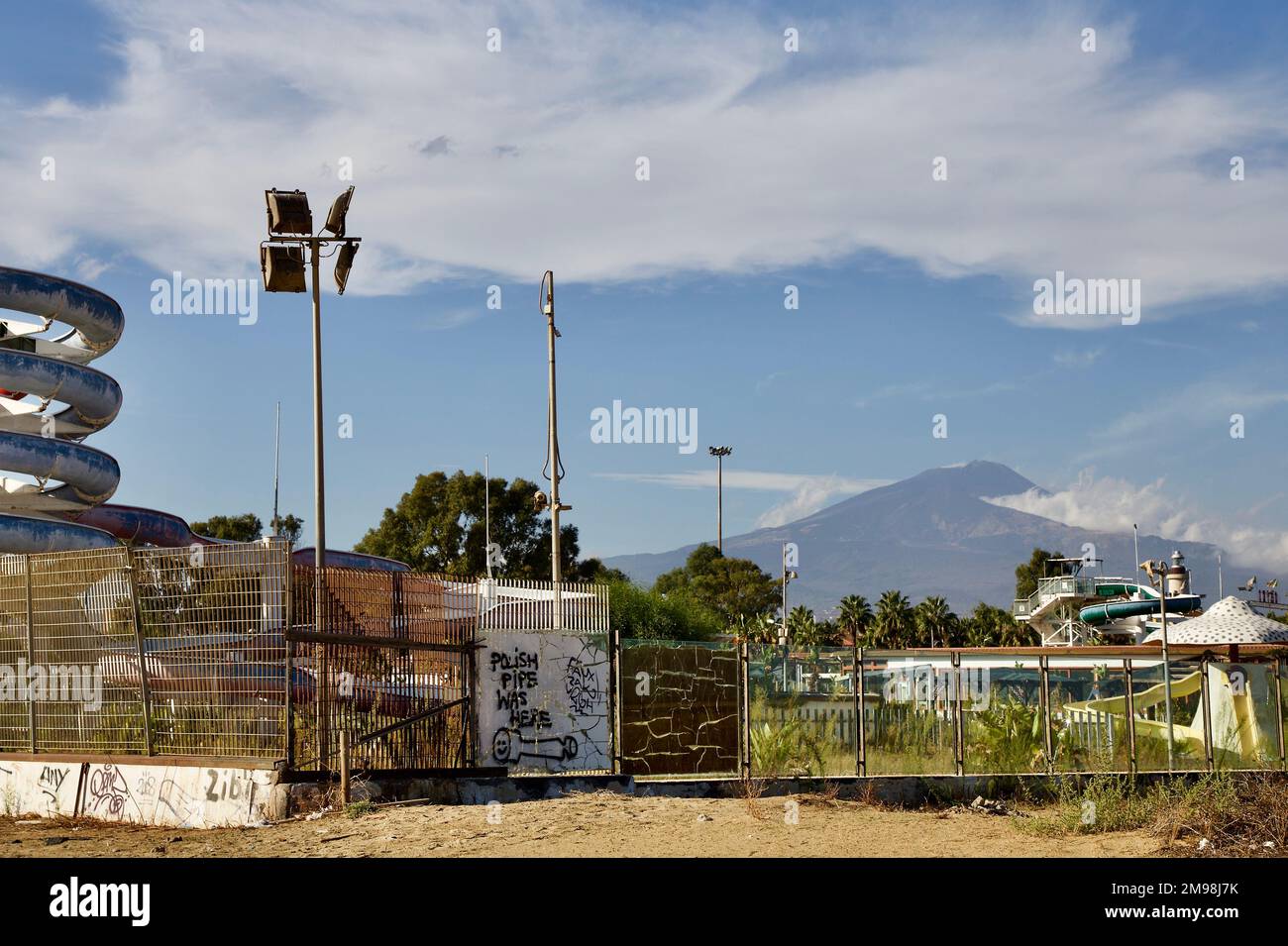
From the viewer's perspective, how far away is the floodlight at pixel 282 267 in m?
18.8

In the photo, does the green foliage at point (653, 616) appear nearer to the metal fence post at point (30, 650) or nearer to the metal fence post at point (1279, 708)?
the metal fence post at point (1279, 708)

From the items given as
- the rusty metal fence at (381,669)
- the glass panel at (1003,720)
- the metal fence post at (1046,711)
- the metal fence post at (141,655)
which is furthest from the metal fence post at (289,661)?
the metal fence post at (1046,711)

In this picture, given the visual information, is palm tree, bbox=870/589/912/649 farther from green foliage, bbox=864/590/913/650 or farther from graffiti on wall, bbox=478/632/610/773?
graffiti on wall, bbox=478/632/610/773

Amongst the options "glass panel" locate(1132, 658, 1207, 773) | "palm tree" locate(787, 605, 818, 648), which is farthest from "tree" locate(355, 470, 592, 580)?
"glass panel" locate(1132, 658, 1207, 773)

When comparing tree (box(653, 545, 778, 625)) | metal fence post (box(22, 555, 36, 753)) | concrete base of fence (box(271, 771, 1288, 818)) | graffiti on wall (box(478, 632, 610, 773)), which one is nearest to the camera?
concrete base of fence (box(271, 771, 1288, 818))

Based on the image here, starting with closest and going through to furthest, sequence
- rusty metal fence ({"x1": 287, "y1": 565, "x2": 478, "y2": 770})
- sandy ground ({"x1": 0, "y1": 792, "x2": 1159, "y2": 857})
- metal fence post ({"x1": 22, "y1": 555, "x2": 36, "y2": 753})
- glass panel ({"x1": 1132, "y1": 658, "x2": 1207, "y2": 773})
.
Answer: sandy ground ({"x1": 0, "y1": 792, "x2": 1159, "y2": 857}) → rusty metal fence ({"x1": 287, "y1": 565, "x2": 478, "y2": 770}) → metal fence post ({"x1": 22, "y1": 555, "x2": 36, "y2": 753}) → glass panel ({"x1": 1132, "y1": 658, "x2": 1207, "y2": 773})

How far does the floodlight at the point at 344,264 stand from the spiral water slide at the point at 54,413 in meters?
20.8

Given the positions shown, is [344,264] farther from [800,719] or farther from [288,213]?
[800,719]

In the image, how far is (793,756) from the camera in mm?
19047

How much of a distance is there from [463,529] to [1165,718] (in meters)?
59.7

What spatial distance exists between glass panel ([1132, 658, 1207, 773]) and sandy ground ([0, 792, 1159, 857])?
564 cm

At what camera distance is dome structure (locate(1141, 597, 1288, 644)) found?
22.8m

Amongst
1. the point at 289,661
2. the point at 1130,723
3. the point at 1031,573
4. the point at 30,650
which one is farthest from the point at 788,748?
the point at 1031,573

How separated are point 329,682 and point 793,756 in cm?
705
